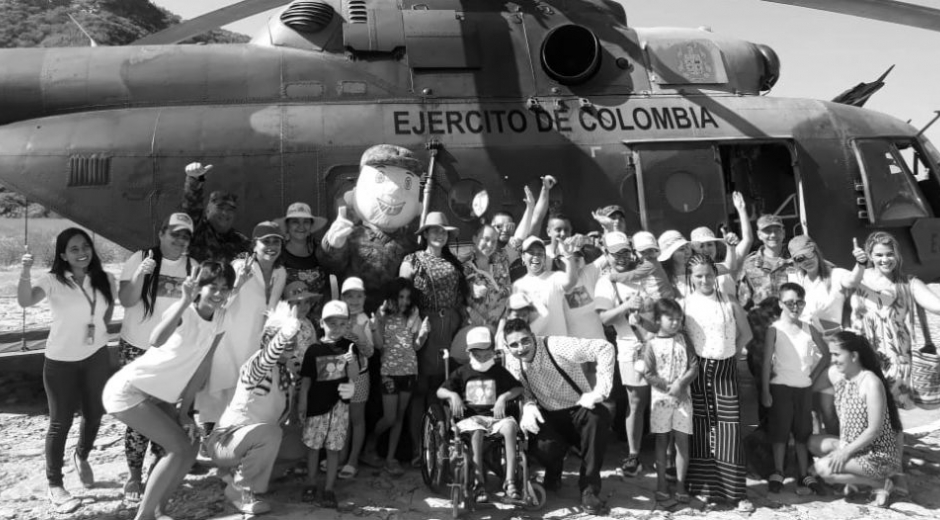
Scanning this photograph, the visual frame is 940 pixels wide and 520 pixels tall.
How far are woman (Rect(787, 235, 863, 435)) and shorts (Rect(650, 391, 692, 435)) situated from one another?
1279 mm

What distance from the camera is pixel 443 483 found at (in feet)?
14.8

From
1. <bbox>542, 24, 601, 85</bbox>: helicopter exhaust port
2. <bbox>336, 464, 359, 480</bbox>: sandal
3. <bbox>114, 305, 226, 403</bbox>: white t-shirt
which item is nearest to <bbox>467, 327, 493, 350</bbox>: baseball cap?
<bbox>336, 464, 359, 480</bbox>: sandal

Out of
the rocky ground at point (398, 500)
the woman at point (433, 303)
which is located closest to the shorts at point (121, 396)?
the rocky ground at point (398, 500)

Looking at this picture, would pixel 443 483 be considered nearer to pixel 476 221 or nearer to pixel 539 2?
pixel 476 221

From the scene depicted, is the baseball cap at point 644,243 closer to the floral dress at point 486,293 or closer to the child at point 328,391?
the floral dress at point 486,293

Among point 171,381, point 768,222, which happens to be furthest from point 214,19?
point 768,222

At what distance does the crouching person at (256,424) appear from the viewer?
421 cm

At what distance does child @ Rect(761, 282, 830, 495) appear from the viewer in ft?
15.7

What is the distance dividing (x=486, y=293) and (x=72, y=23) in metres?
66.0

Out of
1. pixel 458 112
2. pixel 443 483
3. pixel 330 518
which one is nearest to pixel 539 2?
pixel 458 112

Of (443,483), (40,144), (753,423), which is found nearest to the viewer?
(443,483)

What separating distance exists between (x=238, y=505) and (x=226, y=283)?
61.5 inches

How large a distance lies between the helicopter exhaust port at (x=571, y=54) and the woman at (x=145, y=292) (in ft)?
14.6

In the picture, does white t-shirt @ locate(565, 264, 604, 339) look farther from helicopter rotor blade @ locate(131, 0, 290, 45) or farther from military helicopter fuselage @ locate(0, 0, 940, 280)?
helicopter rotor blade @ locate(131, 0, 290, 45)
